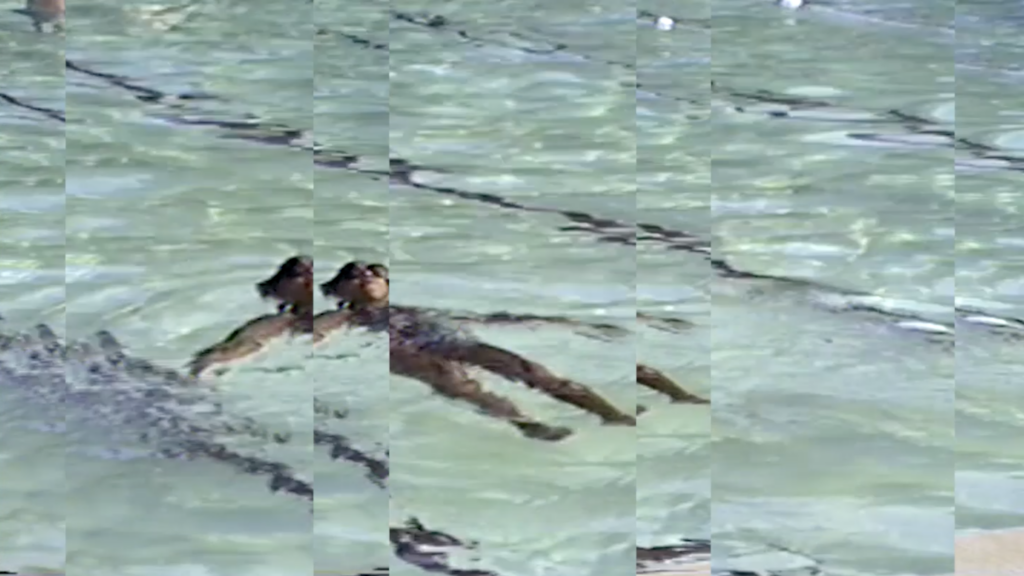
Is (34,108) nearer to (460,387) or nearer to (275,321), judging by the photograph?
(275,321)

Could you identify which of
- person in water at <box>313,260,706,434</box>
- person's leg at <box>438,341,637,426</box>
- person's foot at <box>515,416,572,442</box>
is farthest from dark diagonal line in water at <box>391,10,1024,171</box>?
person's foot at <box>515,416,572,442</box>

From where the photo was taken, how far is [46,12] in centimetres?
364

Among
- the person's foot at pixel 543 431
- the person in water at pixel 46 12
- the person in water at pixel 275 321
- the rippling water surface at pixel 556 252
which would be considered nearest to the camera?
the rippling water surface at pixel 556 252

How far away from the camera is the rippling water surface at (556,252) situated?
166 centimetres

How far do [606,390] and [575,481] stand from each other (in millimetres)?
270

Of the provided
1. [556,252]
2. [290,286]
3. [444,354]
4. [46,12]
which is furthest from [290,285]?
[46,12]

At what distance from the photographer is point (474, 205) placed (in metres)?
2.68

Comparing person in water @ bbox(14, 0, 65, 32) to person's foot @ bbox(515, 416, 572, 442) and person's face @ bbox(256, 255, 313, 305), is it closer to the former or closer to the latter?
person's face @ bbox(256, 255, 313, 305)

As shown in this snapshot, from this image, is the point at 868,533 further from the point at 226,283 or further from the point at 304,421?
the point at 226,283

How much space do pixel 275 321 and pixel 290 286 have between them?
120 millimetres

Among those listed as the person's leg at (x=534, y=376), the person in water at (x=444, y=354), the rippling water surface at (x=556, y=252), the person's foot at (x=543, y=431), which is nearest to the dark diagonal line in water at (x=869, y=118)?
the rippling water surface at (x=556, y=252)

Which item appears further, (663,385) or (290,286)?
(290,286)

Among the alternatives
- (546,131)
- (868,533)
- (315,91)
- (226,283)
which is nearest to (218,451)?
(226,283)

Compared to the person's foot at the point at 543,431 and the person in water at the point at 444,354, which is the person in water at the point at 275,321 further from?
the person's foot at the point at 543,431
